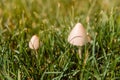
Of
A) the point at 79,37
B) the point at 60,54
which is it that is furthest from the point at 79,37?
the point at 60,54

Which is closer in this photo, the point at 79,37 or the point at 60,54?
the point at 79,37

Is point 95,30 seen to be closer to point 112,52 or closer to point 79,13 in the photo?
point 112,52

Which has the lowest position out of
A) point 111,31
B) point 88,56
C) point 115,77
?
point 115,77

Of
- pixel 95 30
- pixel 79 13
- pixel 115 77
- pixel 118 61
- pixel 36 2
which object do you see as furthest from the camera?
pixel 36 2

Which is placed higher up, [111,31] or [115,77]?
[111,31]

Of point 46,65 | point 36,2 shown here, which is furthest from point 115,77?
Result: point 36,2

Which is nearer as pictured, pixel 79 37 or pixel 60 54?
pixel 79 37

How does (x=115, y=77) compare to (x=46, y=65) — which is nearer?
(x=115, y=77)

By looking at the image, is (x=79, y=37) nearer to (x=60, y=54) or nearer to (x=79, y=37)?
(x=79, y=37)

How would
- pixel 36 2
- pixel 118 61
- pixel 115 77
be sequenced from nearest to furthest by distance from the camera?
pixel 115 77
pixel 118 61
pixel 36 2

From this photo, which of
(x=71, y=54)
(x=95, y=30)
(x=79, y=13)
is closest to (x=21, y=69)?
(x=71, y=54)
